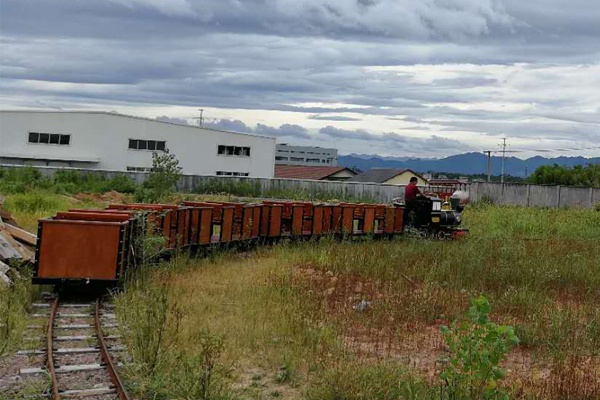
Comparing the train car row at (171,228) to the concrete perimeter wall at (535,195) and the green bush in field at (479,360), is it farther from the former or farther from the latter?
the concrete perimeter wall at (535,195)

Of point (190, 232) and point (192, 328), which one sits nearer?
point (192, 328)

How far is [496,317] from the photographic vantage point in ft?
40.2

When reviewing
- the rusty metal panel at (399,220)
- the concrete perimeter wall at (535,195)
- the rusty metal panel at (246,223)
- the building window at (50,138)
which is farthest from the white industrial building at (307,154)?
the rusty metal panel at (246,223)

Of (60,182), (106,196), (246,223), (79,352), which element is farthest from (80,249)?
(60,182)

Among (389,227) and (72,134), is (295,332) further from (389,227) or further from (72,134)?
(72,134)

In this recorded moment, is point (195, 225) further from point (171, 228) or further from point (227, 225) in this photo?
point (227, 225)

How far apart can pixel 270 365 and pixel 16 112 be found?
5261 cm

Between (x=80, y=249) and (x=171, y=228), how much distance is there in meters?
4.26

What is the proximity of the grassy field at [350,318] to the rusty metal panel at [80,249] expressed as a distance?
2.23 feet

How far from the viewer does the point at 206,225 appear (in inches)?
730

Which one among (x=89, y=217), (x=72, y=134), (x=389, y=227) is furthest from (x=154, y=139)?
(x=89, y=217)

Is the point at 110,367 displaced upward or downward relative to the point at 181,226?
downward

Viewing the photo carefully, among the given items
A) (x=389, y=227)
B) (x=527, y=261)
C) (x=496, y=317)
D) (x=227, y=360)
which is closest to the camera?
(x=227, y=360)

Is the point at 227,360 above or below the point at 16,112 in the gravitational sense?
below
